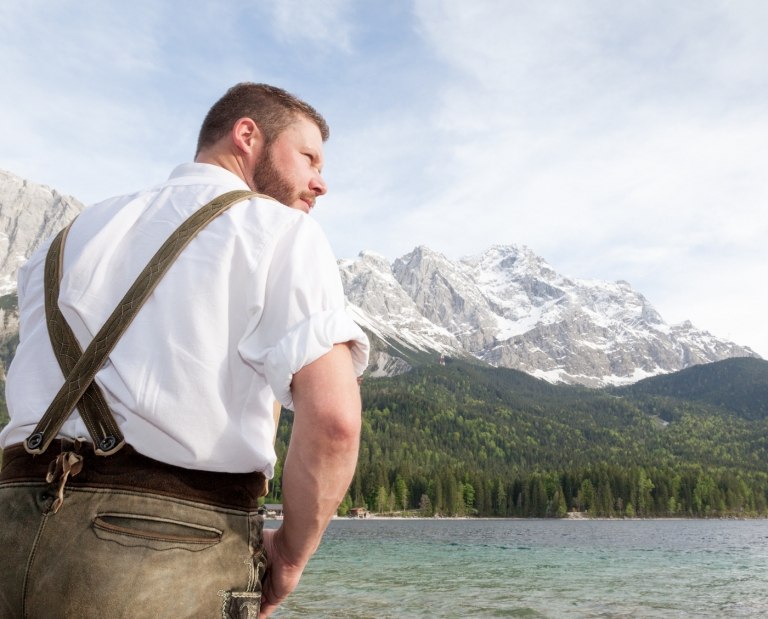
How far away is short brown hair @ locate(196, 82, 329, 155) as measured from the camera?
11.4ft

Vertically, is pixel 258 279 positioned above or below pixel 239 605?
above

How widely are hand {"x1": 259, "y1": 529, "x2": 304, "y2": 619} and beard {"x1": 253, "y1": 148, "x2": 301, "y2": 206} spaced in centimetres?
163

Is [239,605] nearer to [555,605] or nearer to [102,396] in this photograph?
[102,396]

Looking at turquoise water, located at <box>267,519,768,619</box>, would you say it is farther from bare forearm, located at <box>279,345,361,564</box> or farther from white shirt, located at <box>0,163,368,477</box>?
white shirt, located at <box>0,163,368,477</box>

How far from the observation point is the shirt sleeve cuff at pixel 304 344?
2.54m

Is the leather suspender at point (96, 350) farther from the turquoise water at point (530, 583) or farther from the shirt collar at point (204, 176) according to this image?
the turquoise water at point (530, 583)

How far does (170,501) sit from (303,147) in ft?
6.11

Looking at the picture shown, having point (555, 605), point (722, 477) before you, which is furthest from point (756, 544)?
point (722, 477)

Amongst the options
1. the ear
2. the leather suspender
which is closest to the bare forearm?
the leather suspender

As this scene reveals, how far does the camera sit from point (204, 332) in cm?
268

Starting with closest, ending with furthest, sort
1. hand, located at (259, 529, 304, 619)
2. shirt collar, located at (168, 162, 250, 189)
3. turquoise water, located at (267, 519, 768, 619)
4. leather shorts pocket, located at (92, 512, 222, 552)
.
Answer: leather shorts pocket, located at (92, 512, 222, 552) → hand, located at (259, 529, 304, 619) → shirt collar, located at (168, 162, 250, 189) → turquoise water, located at (267, 519, 768, 619)

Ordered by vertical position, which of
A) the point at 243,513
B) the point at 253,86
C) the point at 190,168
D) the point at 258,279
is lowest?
the point at 243,513

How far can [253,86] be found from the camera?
3545 mm

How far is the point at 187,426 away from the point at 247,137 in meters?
1.56
